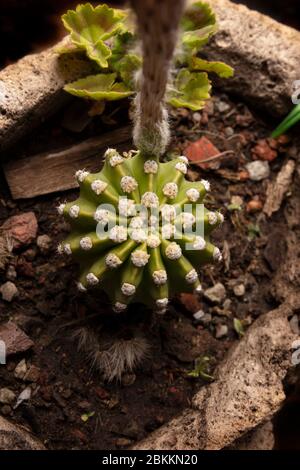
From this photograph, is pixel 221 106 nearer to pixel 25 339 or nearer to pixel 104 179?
pixel 104 179

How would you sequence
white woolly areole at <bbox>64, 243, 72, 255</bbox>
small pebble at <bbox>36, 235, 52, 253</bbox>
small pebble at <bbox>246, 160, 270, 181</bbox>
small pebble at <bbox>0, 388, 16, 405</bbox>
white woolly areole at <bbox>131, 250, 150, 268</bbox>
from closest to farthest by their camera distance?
white woolly areole at <bbox>131, 250, 150, 268</bbox>, white woolly areole at <bbox>64, 243, 72, 255</bbox>, small pebble at <bbox>0, 388, 16, 405</bbox>, small pebble at <bbox>36, 235, 52, 253</bbox>, small pebble at <bbox>246, 160, 270, 181</bbox>

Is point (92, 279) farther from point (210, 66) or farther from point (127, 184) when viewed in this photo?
point (210, 66)

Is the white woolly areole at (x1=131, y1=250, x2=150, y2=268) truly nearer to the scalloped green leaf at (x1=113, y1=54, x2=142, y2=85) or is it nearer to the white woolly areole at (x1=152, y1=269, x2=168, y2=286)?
the white woolly areole at (x1=152, y1=269, x2=168, y2=286)

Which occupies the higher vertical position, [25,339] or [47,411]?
[25,339]

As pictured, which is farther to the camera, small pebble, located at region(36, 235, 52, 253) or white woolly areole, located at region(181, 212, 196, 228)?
small pebble, located at region(36, 235, 52, 253)

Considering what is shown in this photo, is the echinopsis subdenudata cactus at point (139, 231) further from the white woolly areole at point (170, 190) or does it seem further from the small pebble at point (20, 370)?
the small pebble at point (20, 370)

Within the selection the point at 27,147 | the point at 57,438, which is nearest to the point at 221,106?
the point at 27,147

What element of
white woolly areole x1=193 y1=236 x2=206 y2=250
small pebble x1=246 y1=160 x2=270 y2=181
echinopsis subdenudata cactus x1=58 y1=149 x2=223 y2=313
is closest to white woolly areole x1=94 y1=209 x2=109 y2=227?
echinopsis subdenudata cactus x1=58 y1=149 x2=223 y2=313
